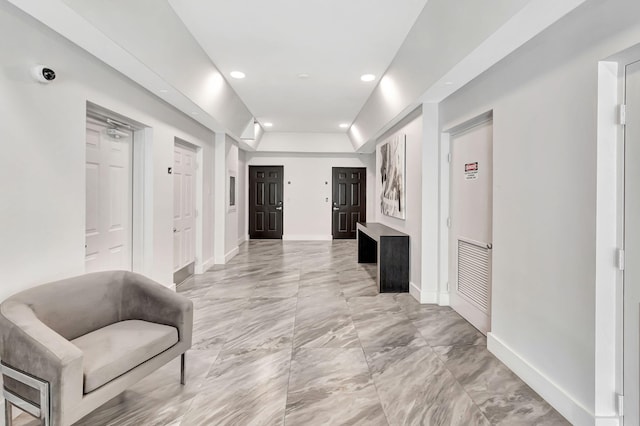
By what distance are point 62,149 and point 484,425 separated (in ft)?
10.2

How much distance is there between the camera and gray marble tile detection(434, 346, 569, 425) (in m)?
1.95

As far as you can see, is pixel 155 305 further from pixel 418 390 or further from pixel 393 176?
pixel 393 176

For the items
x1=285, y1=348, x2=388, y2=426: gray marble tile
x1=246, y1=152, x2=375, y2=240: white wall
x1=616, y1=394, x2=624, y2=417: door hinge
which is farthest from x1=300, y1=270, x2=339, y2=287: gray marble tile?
x1=246, y1=152, x2=375, y2=240: white wall

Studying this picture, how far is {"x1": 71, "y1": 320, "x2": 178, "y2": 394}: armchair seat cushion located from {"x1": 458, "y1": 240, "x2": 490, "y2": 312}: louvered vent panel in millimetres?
2598

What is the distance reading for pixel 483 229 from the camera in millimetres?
3117

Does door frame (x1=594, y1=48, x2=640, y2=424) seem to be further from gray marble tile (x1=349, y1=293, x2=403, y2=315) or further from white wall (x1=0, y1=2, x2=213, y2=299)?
white wall (x1=0, y1=2, x2=213, y2=299)

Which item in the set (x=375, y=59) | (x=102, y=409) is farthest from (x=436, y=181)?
(x=102, y=409)

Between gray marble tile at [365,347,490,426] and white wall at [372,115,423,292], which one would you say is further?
white wall at [372,115,423,292]

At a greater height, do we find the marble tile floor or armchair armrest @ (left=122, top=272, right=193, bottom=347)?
armchair armrest @ (left=122, top=272, right=193, bottom=347)

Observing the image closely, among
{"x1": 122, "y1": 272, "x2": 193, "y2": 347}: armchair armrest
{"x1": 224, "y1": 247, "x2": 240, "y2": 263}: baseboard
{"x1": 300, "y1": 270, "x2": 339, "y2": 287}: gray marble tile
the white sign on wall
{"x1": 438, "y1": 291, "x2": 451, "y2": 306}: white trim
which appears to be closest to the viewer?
{"x1": 122, "y1": 272, "x2": 193, "y2": 347}: armchair armrest

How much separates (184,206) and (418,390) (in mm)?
3964

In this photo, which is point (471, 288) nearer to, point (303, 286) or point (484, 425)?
point (484, 425)

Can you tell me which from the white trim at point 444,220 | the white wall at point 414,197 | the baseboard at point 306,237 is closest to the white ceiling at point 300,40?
the white wall at point 414,197

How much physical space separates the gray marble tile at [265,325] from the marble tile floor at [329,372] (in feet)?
0.03
